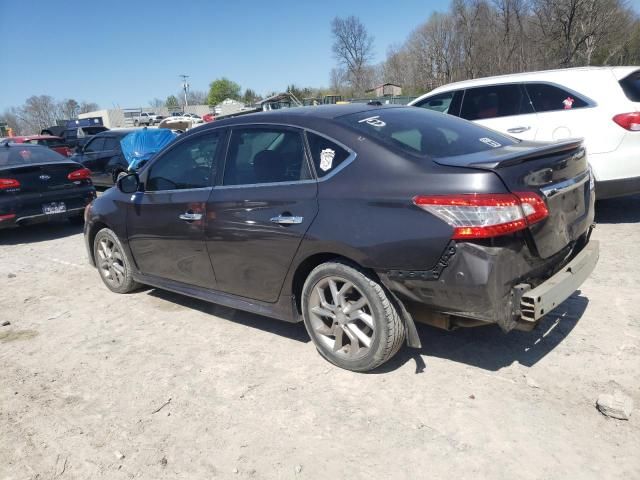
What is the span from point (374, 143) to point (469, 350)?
155cm

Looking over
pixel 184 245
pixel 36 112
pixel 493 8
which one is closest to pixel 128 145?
pixel 184 245

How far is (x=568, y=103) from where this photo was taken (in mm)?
5793

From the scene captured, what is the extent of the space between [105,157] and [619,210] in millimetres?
10739

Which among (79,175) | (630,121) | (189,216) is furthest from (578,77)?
(79,175)

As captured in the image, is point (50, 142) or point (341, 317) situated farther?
point (50, 142)

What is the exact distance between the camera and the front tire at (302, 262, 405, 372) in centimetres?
299

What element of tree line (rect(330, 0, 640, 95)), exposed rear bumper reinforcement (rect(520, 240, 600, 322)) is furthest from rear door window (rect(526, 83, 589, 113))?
tree line (rect(330, 0, 640, 95))

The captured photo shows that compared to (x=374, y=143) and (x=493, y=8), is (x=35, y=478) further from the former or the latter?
(x=493, y=8)

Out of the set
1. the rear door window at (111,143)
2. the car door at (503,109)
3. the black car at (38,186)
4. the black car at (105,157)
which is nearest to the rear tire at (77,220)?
the black car at (38,186)

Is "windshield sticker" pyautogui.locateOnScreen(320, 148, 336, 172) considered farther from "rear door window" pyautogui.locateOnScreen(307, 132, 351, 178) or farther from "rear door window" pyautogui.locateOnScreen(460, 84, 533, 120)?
"rear door window" pyautogui.locateOnScreen(460, 84, 533, 120)

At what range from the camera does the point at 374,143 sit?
3.05 meters

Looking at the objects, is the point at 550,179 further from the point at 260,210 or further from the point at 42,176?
the point at 42,176

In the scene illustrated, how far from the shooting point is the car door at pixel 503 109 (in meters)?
6.16

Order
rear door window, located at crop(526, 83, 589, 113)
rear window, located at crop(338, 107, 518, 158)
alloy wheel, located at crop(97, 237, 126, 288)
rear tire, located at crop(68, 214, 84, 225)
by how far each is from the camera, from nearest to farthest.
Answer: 1. rear window, located at crop(338, 107, 518, 158)
2. alloy wheel, located at crop(97, 237, 126, 288)
3. rear door window, located at crop(526, 83, 589, 113)
4. rear tire, located at crop(68, 214, 84, 225)
